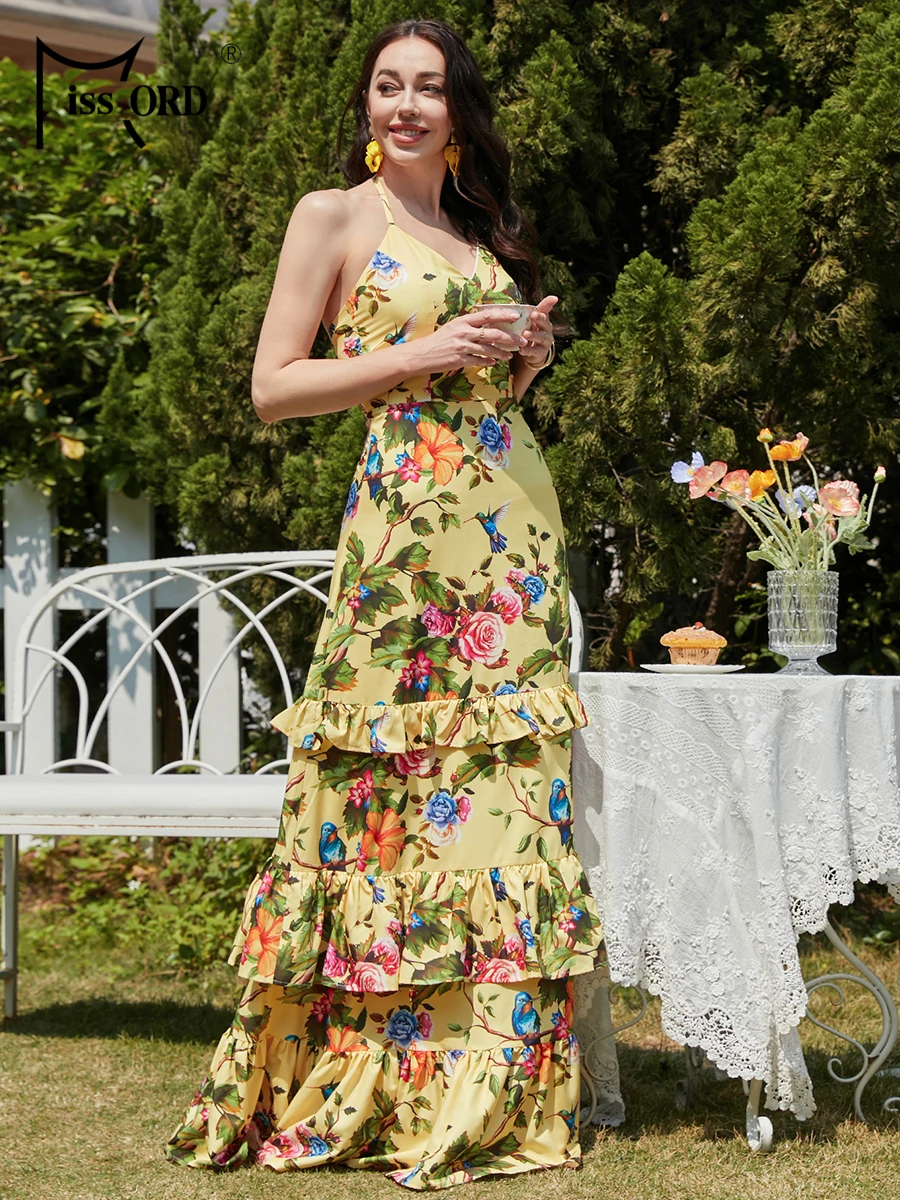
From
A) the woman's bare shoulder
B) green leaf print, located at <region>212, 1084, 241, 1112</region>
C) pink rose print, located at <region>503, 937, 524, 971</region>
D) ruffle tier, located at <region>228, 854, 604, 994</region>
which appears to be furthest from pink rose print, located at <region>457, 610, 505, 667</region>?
green leaf print, located at <region>212, 1084, 241, 1112</region>

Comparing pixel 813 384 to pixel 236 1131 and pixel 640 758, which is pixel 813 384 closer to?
pixel 640 758

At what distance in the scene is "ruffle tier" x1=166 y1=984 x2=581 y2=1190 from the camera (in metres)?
2.12

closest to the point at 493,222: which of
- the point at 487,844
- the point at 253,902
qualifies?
the point at 487,844

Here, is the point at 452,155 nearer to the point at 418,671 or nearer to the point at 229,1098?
the point at 418,671

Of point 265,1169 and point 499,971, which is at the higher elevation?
point 499,971

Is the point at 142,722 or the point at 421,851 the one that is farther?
the point at 142,722

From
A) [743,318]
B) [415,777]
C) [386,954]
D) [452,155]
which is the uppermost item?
[452,155]

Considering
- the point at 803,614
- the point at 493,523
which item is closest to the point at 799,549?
the point at 803,614

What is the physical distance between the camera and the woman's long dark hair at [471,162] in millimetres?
2322

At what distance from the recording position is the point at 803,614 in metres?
2.42

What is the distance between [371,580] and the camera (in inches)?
88.0

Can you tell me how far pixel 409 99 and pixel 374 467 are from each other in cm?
66

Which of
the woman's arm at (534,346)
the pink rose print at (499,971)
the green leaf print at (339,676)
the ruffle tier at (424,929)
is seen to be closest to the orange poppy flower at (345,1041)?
the ruffle tier at (424,929)

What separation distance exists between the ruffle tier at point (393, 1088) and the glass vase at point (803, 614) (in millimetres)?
753
